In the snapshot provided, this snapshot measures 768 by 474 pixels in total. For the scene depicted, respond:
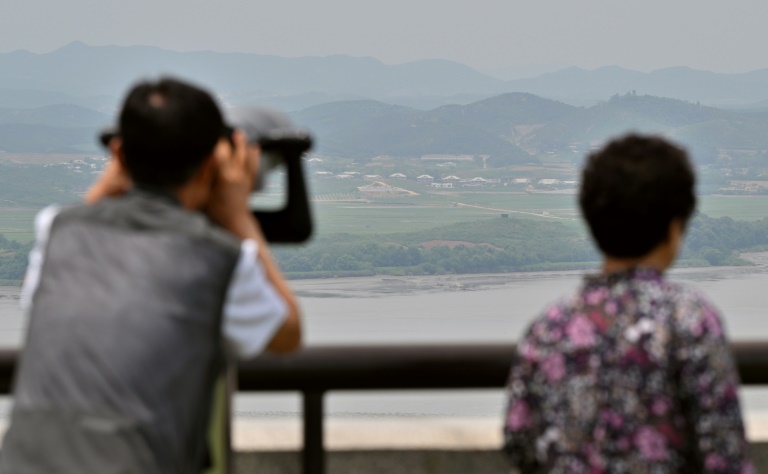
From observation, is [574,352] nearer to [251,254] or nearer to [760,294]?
[251,254]

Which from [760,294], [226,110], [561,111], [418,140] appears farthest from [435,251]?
[226,110]

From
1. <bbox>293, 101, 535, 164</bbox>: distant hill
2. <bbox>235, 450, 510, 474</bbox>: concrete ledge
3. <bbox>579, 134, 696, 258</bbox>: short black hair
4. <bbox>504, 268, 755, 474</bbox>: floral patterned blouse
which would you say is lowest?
<bbox>293, 101, 535, 164</bbox>: distant hill

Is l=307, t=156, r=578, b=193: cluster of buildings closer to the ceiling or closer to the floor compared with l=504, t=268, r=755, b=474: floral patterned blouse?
closer to the floor

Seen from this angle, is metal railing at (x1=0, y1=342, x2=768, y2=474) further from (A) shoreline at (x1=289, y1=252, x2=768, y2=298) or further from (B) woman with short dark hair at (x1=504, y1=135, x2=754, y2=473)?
(A) shoreline at (x1=289, y1=252, x2=768, y2=298)

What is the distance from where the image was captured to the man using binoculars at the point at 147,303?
86.8 inches

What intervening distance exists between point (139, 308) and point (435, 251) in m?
90.1

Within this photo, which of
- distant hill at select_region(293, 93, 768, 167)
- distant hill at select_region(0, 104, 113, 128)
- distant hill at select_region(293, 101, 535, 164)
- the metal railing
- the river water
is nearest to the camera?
the metal railing

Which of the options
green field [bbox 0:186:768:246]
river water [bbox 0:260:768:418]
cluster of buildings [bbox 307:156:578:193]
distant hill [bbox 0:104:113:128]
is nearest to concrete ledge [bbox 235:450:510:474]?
river water [bbox 0:260:768:418]

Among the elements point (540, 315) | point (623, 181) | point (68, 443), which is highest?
point (623, 181)

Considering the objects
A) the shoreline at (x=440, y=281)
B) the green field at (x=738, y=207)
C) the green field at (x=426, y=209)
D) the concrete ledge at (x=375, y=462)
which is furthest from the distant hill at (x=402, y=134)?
the concrete ledge at (x=375, y=462)

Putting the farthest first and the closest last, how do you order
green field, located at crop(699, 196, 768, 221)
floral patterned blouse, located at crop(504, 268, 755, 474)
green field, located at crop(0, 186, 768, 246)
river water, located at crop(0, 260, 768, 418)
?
green field, located at crop(699, 196, 768, 221), green field, located at crop(0, 186, 768, 246), river water, located at crop(0, 260, 768, 418), floral patterned blouse, located at crop(504, 268, 755, 474)

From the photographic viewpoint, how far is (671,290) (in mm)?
2379

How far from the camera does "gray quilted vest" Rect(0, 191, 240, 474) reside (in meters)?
2.20

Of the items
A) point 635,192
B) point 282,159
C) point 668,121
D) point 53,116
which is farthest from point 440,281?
point 635,192
